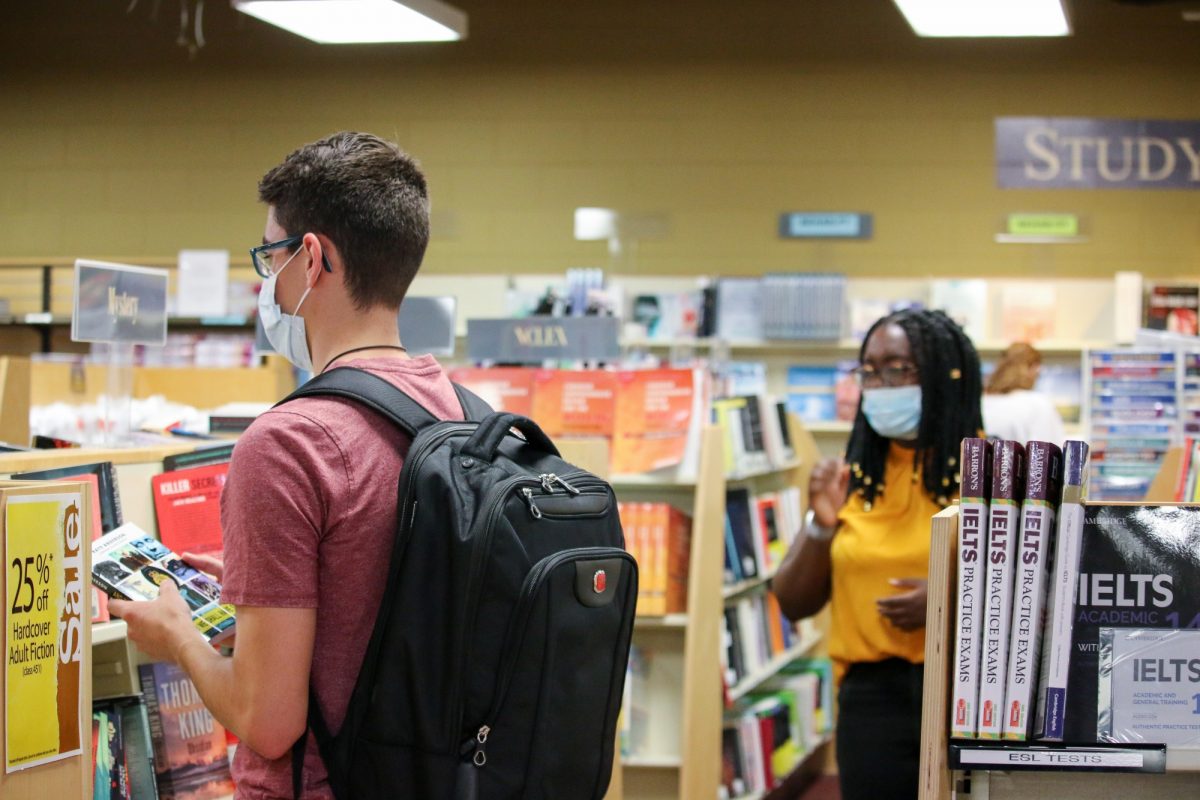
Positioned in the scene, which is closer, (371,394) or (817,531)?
(371,394)

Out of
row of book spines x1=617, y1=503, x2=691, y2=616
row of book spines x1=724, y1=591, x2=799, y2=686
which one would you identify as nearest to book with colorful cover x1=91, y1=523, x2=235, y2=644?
row of book spines x1=617, y1=503, x2=691, y2=616

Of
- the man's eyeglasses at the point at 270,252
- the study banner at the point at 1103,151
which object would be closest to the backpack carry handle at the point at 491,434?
the man's eyeglasses at the point at 270,252

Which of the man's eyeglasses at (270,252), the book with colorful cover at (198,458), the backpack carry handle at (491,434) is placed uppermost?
the man's eyeglasses at (270,252)

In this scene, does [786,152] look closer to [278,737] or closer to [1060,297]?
[1060,297]

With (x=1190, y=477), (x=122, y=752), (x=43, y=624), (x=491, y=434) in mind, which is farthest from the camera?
(x=1190, y=477)

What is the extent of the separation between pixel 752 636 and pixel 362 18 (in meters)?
2.71

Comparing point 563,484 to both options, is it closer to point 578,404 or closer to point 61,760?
point 61,760

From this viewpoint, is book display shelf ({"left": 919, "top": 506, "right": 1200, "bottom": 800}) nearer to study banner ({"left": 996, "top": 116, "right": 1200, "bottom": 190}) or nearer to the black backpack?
the black backpack

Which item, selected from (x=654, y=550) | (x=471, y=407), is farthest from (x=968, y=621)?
(x=654, y=550)

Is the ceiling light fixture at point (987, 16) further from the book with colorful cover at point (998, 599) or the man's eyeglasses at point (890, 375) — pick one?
the book with colorful cover at point (998, 599)

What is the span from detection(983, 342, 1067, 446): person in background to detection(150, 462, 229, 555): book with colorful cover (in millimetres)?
3786

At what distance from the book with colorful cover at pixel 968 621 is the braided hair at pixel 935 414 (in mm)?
1146

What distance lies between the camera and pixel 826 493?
2.80 metres

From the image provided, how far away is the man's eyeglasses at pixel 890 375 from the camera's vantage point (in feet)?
9.08
